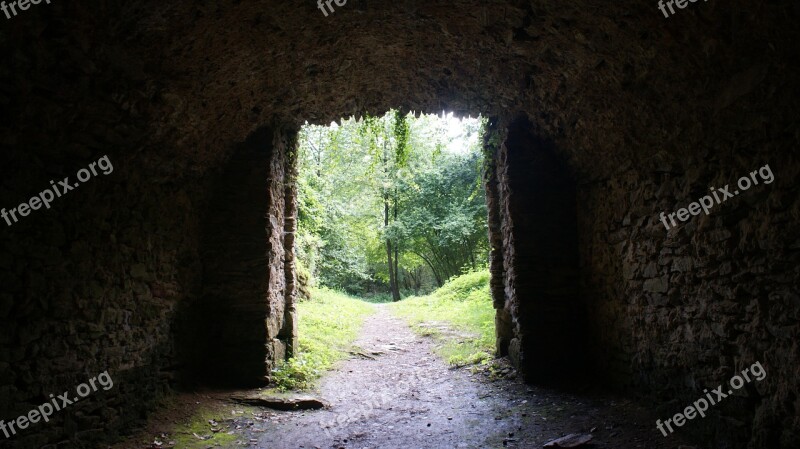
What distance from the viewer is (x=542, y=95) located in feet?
18.3

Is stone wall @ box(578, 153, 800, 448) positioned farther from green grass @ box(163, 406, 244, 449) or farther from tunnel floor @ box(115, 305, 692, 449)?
green grass @ box(163, 406, 244, 449)

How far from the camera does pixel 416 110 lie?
6430 mm

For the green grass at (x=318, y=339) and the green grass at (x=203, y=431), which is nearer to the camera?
the green grass at (x=203, y=431)

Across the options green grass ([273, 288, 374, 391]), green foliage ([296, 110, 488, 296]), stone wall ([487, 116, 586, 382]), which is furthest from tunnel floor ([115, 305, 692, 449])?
green foliage ([296, 110, 488, 296])

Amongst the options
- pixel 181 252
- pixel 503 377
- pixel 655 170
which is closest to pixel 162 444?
pixel 181 252

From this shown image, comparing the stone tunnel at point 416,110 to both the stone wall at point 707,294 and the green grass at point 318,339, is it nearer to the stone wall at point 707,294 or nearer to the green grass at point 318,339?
the stone wall at point 707,294

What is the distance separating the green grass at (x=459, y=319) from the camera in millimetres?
7734

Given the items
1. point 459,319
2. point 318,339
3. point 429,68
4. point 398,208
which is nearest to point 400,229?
point 398,208

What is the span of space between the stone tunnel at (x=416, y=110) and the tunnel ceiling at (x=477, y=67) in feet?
0.08

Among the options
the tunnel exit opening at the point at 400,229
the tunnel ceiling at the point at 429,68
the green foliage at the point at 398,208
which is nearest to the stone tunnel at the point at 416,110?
the tunnel ceiling at the point at 429,68

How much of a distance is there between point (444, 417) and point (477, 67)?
3943 millimetres

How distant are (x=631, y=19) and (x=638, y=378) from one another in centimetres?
354

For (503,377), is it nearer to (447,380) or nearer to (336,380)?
(447,380)

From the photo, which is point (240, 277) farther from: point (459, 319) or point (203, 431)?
point (459, 319)
